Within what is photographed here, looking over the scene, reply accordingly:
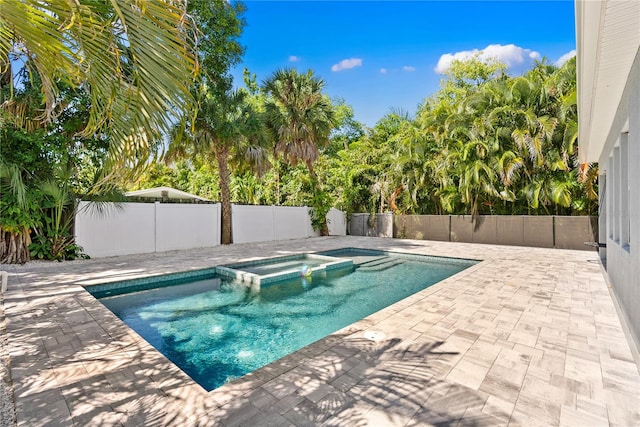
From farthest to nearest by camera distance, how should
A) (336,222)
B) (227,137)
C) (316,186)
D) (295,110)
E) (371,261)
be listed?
(336,222), (316,186), (295,110), (227,137), (371,261)

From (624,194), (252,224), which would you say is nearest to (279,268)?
(252,224)

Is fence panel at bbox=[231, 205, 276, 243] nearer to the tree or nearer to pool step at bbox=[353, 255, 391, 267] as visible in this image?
the tree

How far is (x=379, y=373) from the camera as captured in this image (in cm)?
279

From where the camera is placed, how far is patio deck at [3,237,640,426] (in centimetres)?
222

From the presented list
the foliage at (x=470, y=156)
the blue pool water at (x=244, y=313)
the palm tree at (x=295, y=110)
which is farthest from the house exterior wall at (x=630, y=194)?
the palm tree at (x=295, y=110)

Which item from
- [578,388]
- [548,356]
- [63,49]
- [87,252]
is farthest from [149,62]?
[87,252]

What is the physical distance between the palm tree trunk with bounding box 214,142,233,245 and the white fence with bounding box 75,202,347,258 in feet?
0.81

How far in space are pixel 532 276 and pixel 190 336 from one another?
Answer: 7.03 meters

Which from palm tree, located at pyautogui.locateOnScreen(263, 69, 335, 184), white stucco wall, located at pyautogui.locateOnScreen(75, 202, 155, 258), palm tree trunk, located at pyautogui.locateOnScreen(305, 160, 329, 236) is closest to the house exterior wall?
palm tree, located at pyautogui.locateOnScreen(263, 69, 335, 184)

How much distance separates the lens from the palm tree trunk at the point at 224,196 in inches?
501

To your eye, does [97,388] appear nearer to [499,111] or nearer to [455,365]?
[455,365]

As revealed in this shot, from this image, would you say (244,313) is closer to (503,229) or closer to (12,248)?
(12,248)

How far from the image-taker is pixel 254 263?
951 cm

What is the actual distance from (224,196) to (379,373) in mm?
11610
